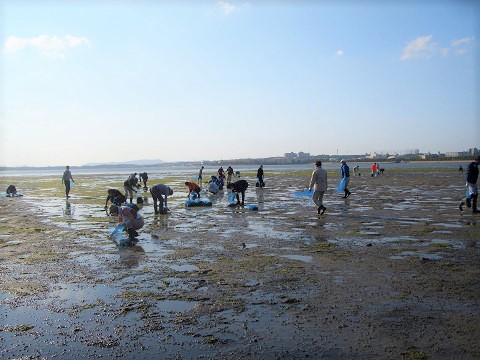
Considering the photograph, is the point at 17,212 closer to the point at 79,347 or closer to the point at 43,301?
the point at 43,301

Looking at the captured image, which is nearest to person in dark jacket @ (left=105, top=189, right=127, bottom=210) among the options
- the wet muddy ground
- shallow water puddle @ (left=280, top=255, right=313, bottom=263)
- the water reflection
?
the wet muddy ground

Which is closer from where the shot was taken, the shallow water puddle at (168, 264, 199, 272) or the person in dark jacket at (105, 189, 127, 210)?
the shallow water puddle at (168, 264, 199, 272)

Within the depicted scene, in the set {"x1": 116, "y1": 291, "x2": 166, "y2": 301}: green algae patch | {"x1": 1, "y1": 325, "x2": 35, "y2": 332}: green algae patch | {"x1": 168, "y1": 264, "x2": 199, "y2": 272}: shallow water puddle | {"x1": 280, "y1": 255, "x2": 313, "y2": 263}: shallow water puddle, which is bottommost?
{"x1": 280, "y1": 255, "x2": 313, "y2": 263}: shallow water puddle

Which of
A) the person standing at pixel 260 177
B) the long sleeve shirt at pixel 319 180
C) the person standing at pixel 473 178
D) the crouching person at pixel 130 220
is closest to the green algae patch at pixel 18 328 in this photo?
the crouching person at pixel 130 220

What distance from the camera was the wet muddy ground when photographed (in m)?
4.85

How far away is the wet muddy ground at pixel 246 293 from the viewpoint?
485 cm

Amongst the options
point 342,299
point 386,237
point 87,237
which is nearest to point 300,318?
point 342,299

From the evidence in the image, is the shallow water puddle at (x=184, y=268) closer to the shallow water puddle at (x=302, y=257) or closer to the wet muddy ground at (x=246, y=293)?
the wet muddy ground at (x=246, y=293)

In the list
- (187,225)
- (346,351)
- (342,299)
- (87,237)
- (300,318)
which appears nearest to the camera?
(346,351)

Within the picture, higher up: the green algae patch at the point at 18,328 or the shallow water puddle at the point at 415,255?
the green algae patch at the point at 18,328

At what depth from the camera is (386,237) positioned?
1141cm

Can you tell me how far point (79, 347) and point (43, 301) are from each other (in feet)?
6.90

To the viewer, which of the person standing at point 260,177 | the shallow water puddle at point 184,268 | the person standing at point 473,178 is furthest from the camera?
the person standing at point 260,177

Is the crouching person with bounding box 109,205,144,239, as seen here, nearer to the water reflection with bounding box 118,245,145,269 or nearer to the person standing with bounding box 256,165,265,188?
the water reflection with bounding box 118,245,145,269
